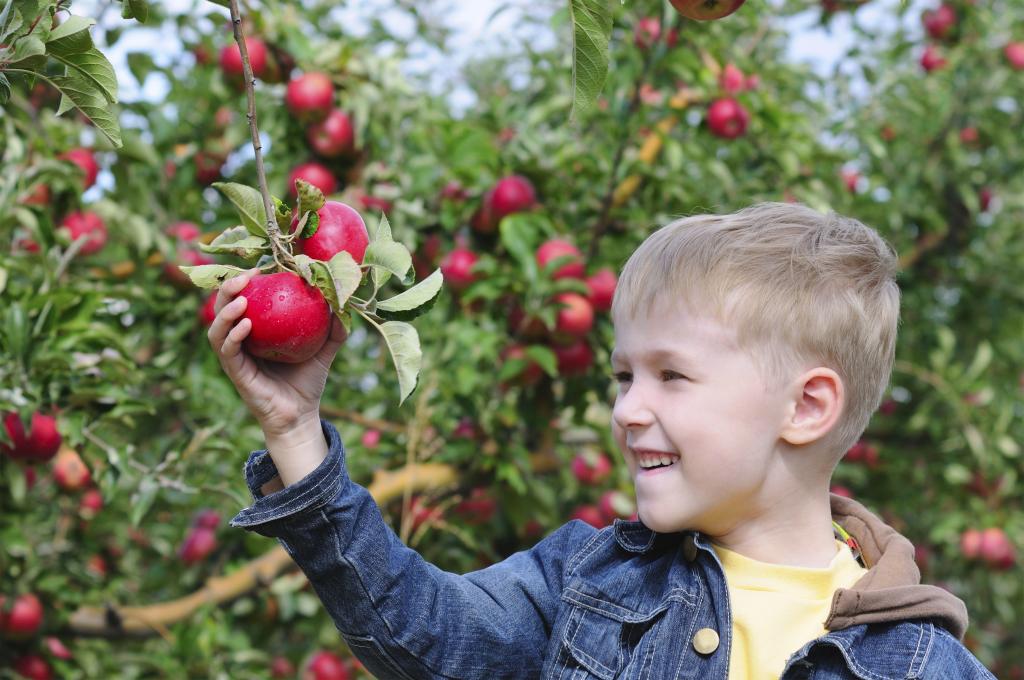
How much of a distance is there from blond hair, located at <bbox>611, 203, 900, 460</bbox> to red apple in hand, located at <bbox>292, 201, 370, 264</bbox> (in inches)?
11.9

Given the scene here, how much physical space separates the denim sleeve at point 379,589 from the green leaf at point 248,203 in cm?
21

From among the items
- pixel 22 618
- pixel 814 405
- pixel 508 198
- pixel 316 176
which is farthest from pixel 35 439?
pixel 814 405

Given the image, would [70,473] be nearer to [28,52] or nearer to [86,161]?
[86,161]

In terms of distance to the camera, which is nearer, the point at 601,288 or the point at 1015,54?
the point at 601,288

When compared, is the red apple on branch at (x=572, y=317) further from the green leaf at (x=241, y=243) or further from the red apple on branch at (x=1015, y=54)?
the red apple on branch at (x=1015, y=54)

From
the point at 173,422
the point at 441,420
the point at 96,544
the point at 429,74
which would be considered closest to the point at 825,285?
the point at 441,420

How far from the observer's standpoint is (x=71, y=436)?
1.53m

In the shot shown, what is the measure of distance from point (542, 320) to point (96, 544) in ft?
4.23

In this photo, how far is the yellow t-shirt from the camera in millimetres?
1010

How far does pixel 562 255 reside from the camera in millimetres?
2115

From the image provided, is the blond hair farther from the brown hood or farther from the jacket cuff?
the jacket cuff

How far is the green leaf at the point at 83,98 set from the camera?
2.84 feet

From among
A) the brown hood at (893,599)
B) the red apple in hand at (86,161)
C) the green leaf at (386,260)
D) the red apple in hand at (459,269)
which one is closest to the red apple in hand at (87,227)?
the red apple in hand at (86,161)

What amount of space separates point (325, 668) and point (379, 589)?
1.69 metres
